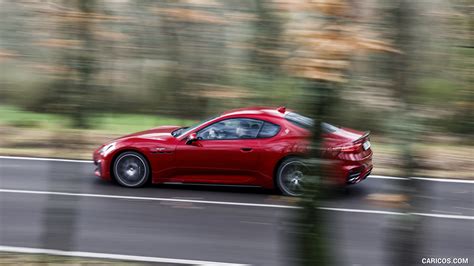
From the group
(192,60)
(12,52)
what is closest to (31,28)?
(12,52)

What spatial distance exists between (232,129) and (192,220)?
206cm

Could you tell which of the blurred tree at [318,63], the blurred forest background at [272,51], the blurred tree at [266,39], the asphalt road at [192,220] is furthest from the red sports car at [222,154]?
the blurred tree at [318,63]

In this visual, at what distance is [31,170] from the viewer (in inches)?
511

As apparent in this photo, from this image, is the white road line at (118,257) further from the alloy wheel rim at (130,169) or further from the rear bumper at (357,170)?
the alloy wheel rim at (130,169)

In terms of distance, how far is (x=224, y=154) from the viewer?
1073cm

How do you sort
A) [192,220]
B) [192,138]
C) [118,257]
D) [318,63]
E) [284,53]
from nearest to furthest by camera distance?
[318,63], [284,53], [118,257], [192,220], [192,138]

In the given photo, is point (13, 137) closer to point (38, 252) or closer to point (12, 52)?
point (38, 252)

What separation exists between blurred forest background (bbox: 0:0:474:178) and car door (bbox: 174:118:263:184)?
2660 mm

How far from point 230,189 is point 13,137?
7.57 m

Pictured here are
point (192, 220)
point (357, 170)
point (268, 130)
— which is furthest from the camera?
point (268, 130)

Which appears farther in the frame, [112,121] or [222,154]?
[112,121]

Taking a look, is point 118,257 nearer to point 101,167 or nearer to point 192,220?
point 192,220
